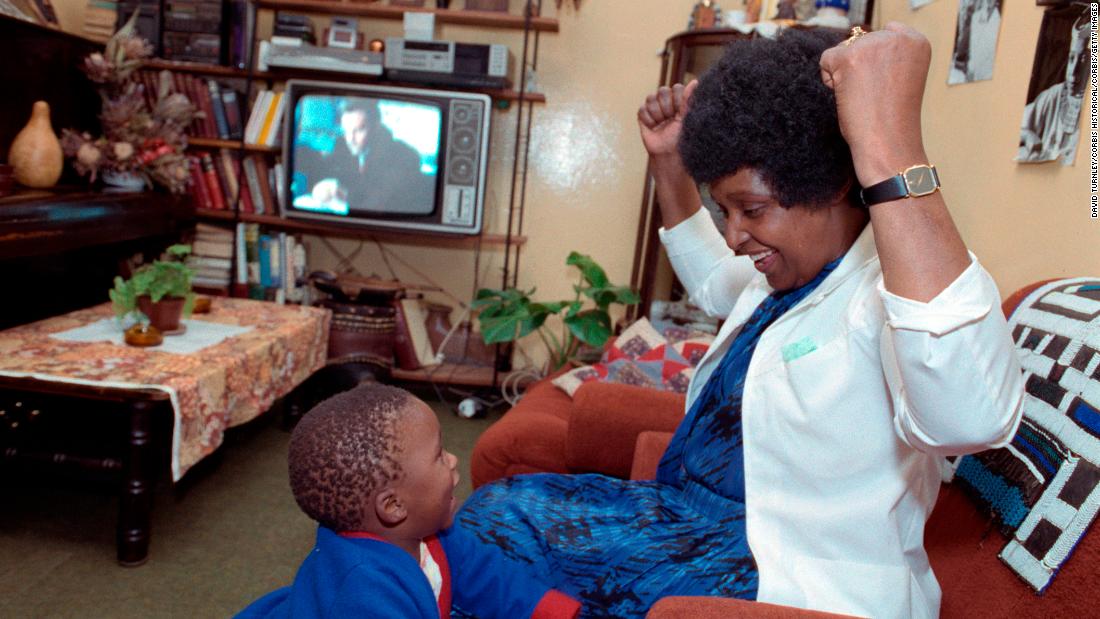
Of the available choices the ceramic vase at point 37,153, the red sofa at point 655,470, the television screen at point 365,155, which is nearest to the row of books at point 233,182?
the television screen at point 365,155

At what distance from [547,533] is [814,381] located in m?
0.45

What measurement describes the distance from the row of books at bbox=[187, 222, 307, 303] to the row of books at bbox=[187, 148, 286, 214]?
0.11 metres

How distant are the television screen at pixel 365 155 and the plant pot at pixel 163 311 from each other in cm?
117

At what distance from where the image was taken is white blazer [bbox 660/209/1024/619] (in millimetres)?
847

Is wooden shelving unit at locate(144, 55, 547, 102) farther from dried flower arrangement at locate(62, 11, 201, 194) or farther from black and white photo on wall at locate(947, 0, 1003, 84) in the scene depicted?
black and white photo on wall at locate(947, 0, 1003, 84)

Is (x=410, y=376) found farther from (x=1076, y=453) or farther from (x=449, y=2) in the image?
(x=1076, y=453)

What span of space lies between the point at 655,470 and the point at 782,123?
762mm

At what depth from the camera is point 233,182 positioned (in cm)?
360

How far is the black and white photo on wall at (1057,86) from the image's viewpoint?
4.42 feet

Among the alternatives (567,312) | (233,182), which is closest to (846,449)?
(567,312)

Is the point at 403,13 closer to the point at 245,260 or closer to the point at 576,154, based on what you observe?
the point at 576,154

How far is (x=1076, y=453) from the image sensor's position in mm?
901

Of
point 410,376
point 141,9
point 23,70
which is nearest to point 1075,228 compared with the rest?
point 410,376

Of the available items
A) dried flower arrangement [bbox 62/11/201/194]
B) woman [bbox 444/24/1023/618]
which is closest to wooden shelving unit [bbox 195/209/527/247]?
dried flower arrangement [bbox 62/11/201/194]
